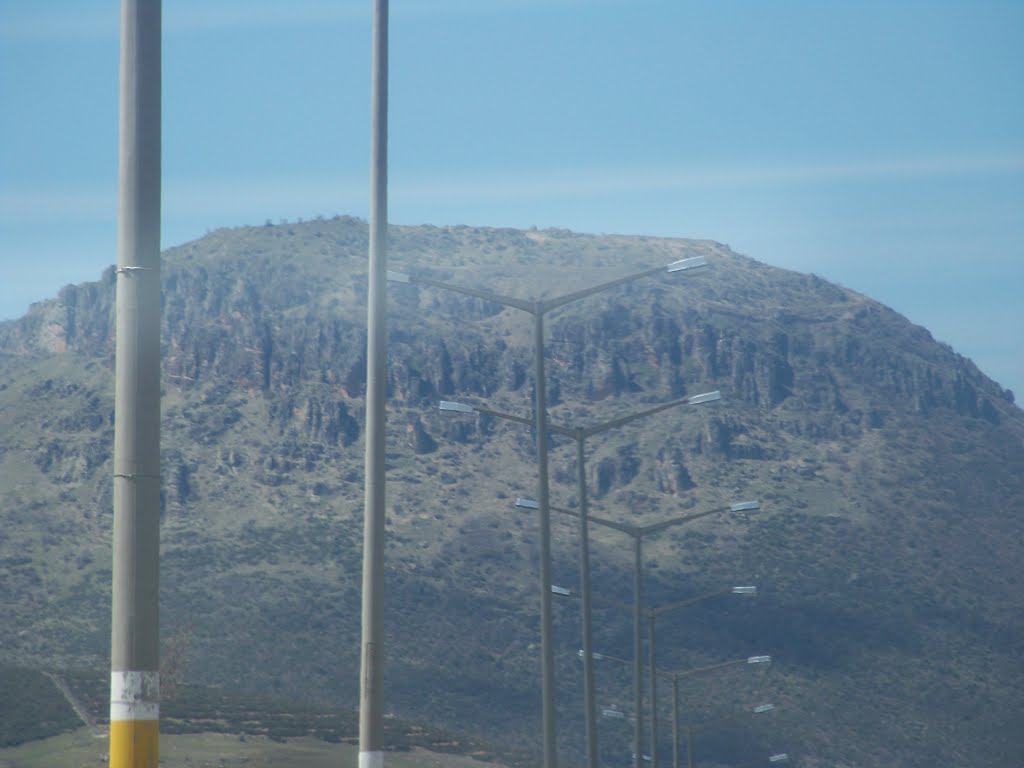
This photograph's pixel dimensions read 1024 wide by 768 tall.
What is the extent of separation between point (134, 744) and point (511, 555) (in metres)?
154

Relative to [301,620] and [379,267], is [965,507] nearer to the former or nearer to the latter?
[301,620]

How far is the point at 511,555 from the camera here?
162 meters

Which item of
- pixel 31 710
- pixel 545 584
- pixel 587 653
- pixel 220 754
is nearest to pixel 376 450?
pixel 545 584

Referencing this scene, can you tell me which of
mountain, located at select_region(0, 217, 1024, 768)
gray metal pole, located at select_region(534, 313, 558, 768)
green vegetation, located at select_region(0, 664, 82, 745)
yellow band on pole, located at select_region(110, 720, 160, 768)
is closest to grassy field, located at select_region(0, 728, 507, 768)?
green vegetation, located at select_region(0, 664, 82, 745)

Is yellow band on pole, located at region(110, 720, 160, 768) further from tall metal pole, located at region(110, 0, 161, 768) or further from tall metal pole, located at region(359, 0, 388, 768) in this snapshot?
tall metal pole, located at region(359, 0, 388, 768)

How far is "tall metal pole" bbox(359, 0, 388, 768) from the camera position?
16688 millimetres

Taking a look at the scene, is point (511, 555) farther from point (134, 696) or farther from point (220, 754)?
point (134, 696)

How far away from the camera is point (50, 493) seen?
16588 centimetres

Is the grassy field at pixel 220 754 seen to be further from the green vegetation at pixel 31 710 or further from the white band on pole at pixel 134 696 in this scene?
the white band on pole at pixel 134 696

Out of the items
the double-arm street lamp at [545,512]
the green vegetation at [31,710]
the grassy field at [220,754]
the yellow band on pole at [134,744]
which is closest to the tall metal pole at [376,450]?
the yellow band on pole at [134,744]

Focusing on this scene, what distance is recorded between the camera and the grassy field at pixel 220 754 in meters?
81.8

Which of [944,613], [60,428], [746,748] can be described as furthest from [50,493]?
[944,613]

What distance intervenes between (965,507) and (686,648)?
50798 millimetres

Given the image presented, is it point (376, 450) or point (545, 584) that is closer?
point (376, 450)
